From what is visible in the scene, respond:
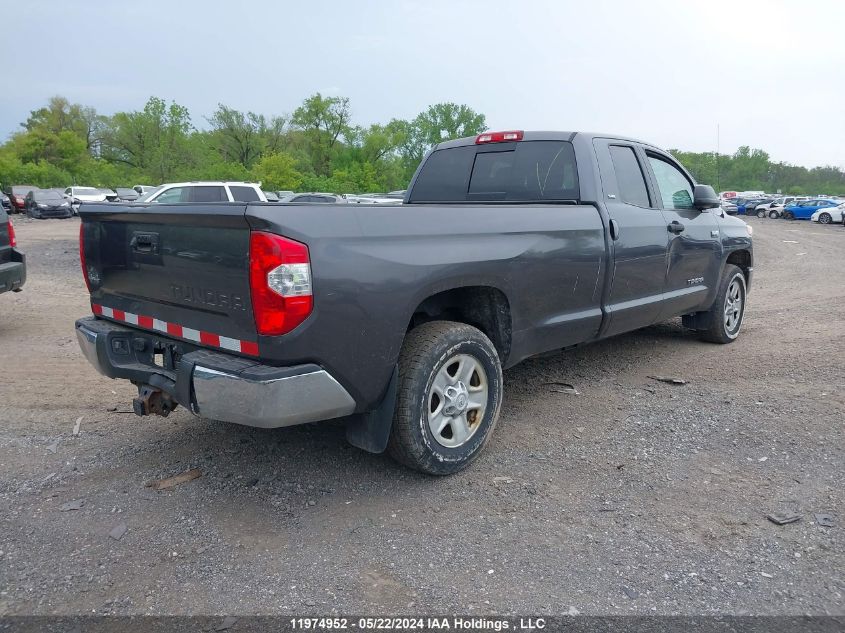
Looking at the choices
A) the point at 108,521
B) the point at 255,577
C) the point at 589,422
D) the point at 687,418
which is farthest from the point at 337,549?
the point at 687,418

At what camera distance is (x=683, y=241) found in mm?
5680

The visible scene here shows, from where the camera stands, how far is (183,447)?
13.9 ft

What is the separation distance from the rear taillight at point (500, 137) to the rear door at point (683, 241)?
3.93 ft

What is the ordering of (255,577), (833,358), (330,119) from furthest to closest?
(330,119) → (833,358) → (255,577)

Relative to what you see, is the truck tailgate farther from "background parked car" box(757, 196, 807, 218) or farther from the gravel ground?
"background parked car" box(757, 196, 807, 218)

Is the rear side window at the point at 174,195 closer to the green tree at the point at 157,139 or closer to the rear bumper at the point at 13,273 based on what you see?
the rear bumper at the point at 13,273

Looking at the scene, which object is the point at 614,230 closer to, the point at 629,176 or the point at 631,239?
the point at 631,239

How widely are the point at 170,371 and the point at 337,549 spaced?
1294 mm

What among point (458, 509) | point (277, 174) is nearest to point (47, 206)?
point (277, 174)

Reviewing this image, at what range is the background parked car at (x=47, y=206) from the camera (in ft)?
114

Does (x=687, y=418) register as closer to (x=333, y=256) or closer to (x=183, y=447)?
(x=333, y=256)

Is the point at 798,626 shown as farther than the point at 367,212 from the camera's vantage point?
No

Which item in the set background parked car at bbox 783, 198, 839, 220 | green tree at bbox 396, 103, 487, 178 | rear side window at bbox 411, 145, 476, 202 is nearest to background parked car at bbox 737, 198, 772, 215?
background parked car at bbox 783, 198, 839, 220

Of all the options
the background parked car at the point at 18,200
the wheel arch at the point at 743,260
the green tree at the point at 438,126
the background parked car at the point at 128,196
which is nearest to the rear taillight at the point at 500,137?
the wheel arch at the point at 743,260
